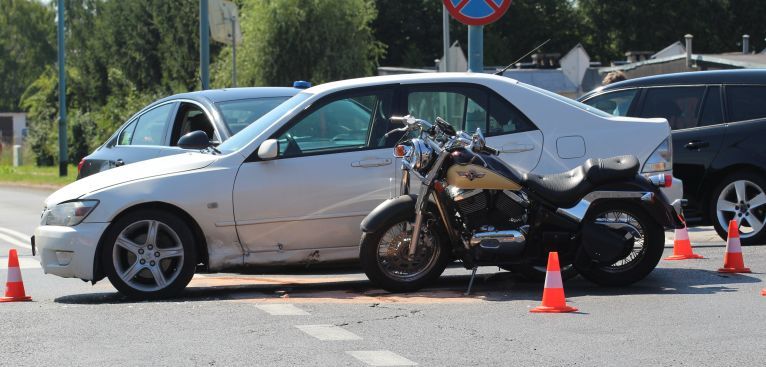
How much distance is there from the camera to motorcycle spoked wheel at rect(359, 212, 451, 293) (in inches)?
364

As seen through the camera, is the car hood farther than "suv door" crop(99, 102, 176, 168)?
No

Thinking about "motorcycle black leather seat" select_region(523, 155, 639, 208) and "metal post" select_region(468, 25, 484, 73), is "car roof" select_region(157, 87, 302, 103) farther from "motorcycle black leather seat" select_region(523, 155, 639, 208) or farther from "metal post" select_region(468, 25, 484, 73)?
"motorcycle black leather seat" select_region(523, 155, 639, 208)

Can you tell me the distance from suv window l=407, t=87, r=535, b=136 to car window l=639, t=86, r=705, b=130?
3224mm

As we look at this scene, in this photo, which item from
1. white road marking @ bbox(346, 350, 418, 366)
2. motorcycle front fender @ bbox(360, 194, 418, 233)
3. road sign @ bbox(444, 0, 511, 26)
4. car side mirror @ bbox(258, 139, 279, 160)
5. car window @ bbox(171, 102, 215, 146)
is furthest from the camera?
car window @ bbox(171, 102, 215, 146)

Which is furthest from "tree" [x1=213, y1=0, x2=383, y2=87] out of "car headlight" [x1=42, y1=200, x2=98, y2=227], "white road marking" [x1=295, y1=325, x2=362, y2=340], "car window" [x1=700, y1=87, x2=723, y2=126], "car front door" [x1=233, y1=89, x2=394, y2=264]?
"white road marking" [x1=295, y1=325, x2=362, y2=340]

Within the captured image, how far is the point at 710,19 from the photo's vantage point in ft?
222

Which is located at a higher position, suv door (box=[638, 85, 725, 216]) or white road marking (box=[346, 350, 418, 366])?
suv door (box=[638, 85, 725, 216])

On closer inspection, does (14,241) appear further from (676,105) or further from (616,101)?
(676,105)

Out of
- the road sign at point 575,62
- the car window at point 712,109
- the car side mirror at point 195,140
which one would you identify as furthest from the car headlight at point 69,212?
the road sign at point 575,62

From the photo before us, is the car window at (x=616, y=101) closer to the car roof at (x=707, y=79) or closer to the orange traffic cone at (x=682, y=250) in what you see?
the car roof at (x=707, y=79)

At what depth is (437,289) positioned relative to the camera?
977 centimetres

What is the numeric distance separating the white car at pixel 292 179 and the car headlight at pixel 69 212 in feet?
0.03

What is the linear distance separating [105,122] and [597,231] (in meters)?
43.7

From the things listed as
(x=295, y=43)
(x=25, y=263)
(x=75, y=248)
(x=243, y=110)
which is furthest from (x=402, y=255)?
(x=295, y=43)
